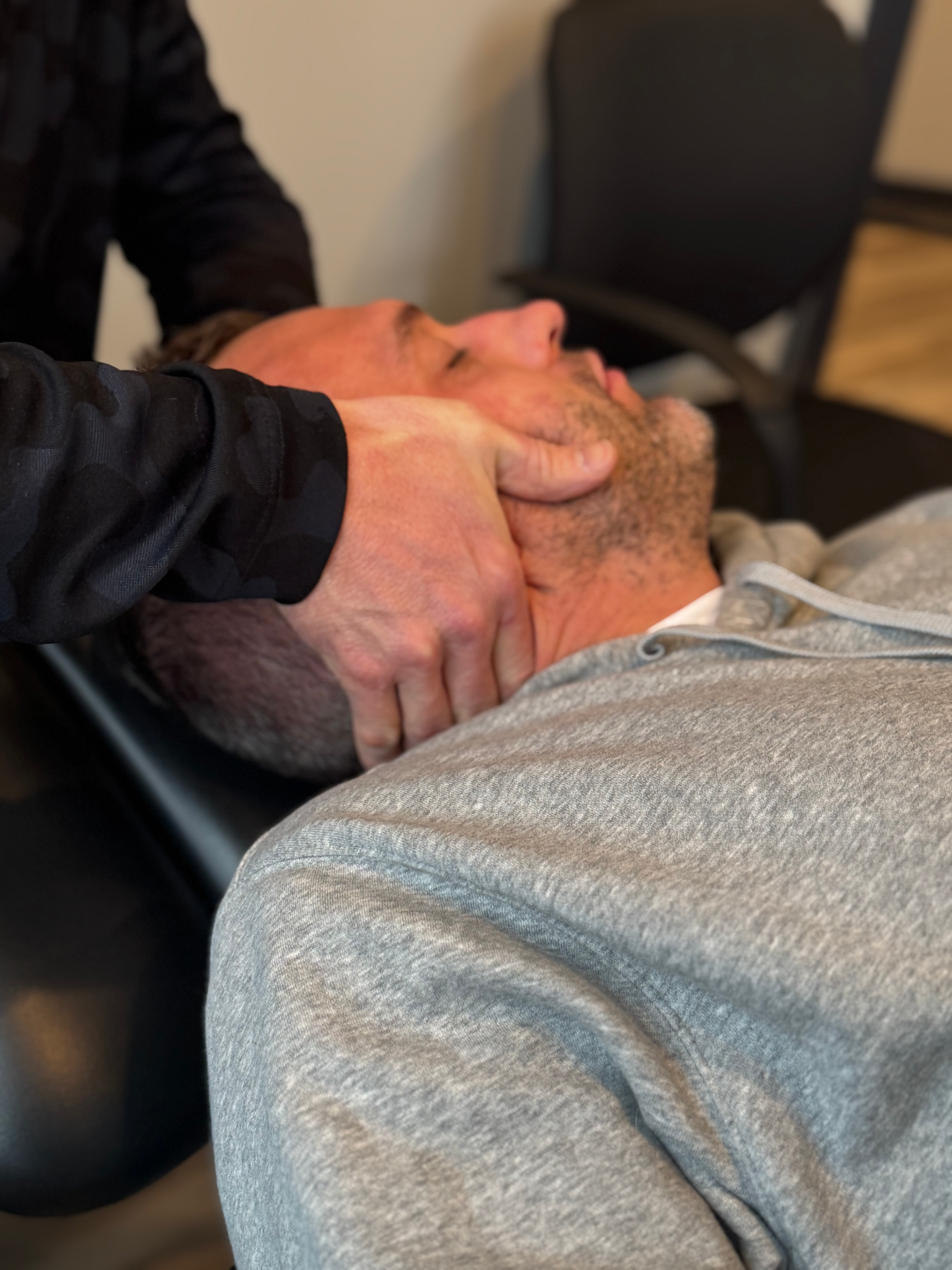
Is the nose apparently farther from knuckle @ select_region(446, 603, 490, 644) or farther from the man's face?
knuckle @ select_region(446, 603, 490, 644)

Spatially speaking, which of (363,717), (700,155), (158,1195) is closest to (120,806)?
(363,717)

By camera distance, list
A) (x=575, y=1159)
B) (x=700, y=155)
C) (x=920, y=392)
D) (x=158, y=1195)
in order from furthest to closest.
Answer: (x=920, y=392), (x=700, y=155), (x=158, y=1195), (x=575, y=1159)

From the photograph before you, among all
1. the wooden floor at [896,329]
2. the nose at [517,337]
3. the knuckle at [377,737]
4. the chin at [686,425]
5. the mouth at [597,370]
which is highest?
the nose at [517,337]

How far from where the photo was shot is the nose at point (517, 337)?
1.15 m

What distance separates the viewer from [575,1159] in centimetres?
66

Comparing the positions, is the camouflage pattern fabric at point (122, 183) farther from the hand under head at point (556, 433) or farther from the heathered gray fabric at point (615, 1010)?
the heathered gray fabric at point (615, 1010)

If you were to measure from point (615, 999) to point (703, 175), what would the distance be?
1.66 m

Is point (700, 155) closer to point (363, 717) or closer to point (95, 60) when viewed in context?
point (95, 60)

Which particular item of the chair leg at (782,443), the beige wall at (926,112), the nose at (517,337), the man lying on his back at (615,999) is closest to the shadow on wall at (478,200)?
the chair leg at (782,443)

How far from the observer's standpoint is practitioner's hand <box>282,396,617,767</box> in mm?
860

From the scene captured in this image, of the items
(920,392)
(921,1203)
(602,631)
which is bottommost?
(920,392)

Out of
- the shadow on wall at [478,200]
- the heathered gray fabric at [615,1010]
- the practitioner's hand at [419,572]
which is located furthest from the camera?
the shadow on wall at [478,200]

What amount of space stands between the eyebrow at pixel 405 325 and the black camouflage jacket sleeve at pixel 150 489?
261mm

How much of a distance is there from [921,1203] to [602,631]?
57 centimetres
